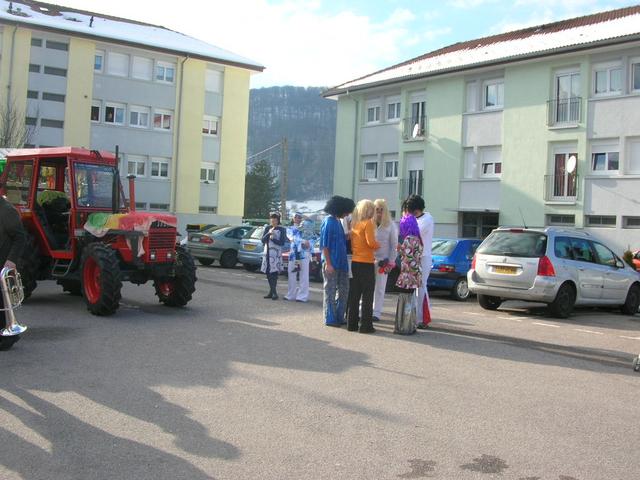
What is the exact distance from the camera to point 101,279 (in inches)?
423

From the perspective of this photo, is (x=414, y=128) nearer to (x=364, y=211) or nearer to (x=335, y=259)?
(x=335, y=259)

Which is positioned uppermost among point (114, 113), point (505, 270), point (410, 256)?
point (114, 113)

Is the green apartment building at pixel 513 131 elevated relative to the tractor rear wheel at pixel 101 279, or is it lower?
elevated

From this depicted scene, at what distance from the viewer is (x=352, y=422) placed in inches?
225

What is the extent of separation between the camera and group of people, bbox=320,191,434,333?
10258 millimetres

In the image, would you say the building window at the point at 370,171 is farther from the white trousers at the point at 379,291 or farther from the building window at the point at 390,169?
the white trousers at the point at 379,291

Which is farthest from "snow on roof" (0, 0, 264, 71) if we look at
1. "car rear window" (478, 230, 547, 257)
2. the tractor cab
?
"car rear window" (478, 230, 547, 257)

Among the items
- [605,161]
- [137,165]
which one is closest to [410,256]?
[605,161]

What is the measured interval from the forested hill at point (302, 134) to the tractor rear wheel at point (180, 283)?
11000 centimetres

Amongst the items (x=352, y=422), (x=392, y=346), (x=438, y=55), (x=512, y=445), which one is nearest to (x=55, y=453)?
(x=352, y=422)

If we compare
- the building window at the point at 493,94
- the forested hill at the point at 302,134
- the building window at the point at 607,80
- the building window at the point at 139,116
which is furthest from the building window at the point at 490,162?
the forested hill at the point at 302,134

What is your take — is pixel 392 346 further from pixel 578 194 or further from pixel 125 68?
pixel 125 68

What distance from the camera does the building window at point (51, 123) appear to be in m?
39.3

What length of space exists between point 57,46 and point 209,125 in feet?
32.3
